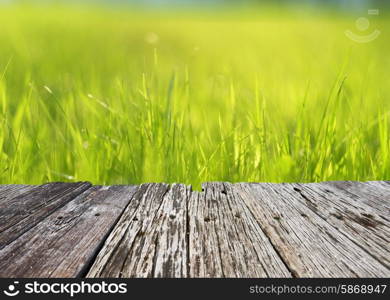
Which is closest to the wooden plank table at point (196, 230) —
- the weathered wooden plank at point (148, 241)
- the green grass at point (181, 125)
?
the weathered wooden plank at point (148, 241)

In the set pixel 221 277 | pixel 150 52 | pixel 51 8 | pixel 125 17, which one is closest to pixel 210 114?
pixel 221 277

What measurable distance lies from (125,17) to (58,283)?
7.66 meters

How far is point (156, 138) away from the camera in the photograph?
193 cm

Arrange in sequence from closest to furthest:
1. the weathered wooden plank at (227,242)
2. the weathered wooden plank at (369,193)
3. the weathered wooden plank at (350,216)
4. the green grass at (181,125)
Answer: the weathered wooden plank at (227,242)
the weathered wooden plank at (350,216)
the weathered wooden plank at (369,193)
the green grass at (181,125)

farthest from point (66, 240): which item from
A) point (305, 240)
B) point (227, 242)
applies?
point (305, 240)

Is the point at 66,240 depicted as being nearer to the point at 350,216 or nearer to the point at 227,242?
the point at 227,242

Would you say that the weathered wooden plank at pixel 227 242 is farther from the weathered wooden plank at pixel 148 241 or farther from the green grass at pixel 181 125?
the green grass at pixel 181 125

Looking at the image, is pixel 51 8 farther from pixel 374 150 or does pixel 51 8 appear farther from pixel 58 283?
pixel 58 283

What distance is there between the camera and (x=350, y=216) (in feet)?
4.73

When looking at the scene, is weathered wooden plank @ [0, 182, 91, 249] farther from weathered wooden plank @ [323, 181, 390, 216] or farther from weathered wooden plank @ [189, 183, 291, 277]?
weathered wooden plank @ [323, 181, 390, 216]

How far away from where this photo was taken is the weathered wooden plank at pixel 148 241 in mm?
1068

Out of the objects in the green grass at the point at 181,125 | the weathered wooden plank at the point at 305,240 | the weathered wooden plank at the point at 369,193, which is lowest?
the weathered wooden plank at the point at 305,240

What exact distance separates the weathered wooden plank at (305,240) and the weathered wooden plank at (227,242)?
4 centimetres

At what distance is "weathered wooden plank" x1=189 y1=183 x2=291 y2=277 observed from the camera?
1063 millimetres
